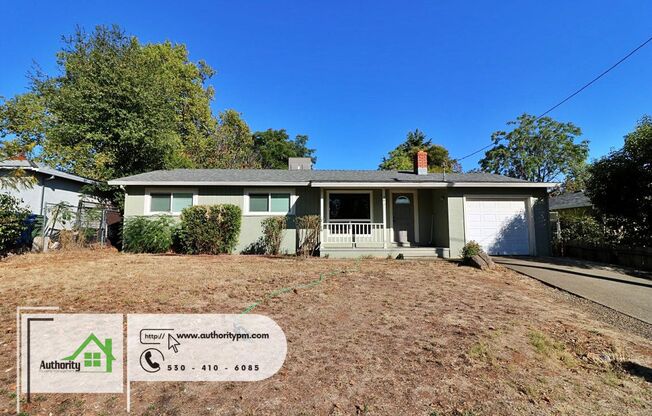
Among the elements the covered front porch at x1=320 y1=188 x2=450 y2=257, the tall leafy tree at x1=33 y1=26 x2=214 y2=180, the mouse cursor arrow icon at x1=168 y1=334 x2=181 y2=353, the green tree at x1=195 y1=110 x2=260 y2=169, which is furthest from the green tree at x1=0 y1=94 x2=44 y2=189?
the green tree at x1=195 y1=110 x2=260 y2=169

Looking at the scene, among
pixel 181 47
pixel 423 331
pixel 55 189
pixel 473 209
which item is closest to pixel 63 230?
pixel 55 189

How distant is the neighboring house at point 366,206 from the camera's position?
11.0 metres

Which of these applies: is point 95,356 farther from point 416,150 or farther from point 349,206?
point 416,150

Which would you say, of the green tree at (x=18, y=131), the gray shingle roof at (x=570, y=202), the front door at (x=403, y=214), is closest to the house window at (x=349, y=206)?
the front door at (x=403, y=214)

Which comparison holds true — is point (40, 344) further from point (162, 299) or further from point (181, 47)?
point (181, 47)

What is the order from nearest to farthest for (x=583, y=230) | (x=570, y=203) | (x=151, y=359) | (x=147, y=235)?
(x=151, y=359) < (x=147, y=235) < (x=583, y=230) < (x=570, y=203)

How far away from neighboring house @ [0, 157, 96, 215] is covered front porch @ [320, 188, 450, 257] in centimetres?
1047

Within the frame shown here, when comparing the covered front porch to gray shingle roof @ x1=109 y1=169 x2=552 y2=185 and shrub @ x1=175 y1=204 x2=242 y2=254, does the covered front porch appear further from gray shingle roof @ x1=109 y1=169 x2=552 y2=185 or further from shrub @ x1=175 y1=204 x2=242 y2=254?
shrub @ x1=175 y1=204 x2=242 y2=254

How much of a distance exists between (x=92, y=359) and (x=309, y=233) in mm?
8141

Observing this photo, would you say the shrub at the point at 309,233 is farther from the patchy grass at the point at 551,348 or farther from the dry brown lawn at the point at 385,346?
the patchy grass at the point at 551,348

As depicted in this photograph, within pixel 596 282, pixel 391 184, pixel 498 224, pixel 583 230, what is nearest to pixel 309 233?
pixel 391 184

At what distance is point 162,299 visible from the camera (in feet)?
16.3

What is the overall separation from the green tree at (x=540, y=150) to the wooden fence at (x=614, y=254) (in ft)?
80.9

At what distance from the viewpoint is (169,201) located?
11625 mm
